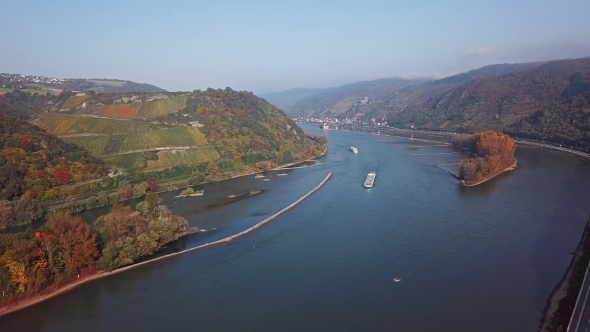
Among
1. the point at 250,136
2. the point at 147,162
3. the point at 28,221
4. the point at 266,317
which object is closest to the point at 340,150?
the point at 250,136

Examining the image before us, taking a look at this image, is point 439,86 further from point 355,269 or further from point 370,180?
point 355,269

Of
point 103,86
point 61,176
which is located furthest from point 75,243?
point 103,86

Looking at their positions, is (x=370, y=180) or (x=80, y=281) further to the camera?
(x=370, y=180)

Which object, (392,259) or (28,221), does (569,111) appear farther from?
(28,221)

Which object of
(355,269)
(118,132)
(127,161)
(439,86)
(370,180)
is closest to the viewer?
(355,269)

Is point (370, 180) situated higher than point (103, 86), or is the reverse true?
point (103, 86)

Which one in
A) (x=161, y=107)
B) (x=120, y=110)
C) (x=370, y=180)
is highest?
(x=161, y=107)

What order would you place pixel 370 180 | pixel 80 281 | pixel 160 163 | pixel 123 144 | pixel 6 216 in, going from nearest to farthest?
pixel 80 281 < pixel 6 216 < pixel 370 180 < pixel 160 163 < pixel 123 144
